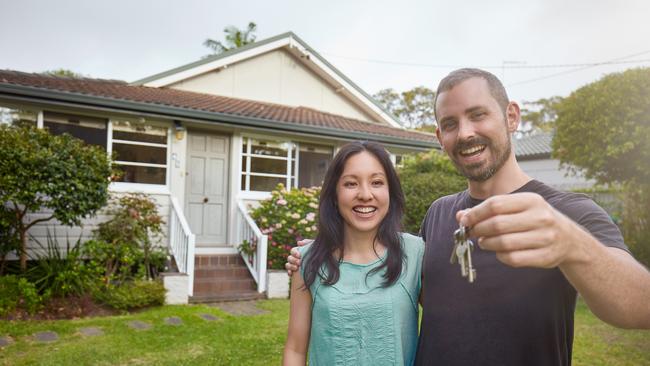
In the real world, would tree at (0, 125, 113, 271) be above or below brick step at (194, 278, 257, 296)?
above

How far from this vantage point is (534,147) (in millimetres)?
27156

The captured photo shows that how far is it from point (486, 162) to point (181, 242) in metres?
7.32

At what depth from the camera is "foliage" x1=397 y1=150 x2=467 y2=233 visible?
8758 millimetres

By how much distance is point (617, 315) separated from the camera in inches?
37.8

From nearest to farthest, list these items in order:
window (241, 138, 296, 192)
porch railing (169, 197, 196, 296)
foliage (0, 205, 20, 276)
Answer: foliage (0, 205, 20, 276)
porch railing (169, 197, 196, 296)
window (241, 138, 296, 192)

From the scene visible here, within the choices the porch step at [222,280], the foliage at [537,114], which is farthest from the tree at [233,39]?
the foliage at [537,114]

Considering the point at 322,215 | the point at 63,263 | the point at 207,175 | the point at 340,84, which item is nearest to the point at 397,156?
the point at 340,84

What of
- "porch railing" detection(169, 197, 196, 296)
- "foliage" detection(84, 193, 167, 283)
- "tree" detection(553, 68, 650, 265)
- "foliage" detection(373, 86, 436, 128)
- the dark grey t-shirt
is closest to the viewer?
the dark grey t-shirt

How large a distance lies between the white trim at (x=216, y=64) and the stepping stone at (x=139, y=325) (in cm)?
705

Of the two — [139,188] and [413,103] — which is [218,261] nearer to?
[139,188]

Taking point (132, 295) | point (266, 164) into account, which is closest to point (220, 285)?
point (132, 295)

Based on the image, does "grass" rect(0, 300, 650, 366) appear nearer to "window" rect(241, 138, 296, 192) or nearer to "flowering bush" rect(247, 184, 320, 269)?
"flowering bush" rect(247, 184, 320, 269)

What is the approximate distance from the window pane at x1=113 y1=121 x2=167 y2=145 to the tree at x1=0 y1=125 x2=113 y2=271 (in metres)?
1.85

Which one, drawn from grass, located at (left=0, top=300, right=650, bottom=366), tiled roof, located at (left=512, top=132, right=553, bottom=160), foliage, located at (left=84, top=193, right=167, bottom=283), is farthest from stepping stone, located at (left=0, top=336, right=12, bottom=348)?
tiled roof, located at (left=512, top=132, right=553, bottom=160)
